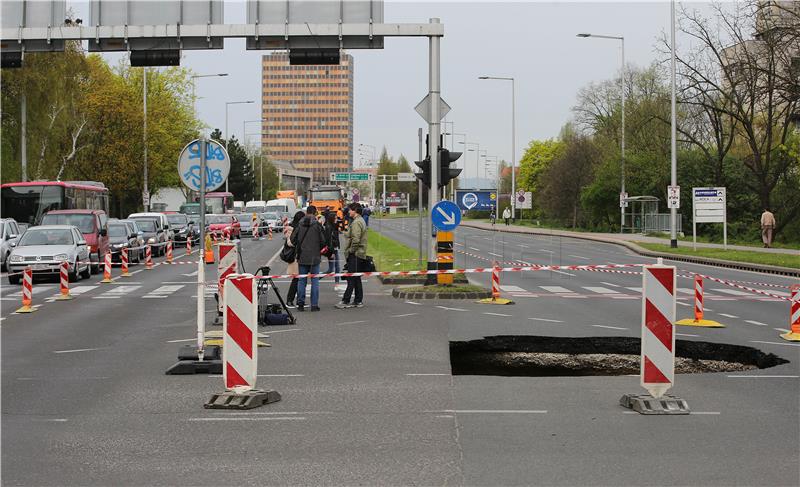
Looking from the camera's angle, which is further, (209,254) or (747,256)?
(209,254)

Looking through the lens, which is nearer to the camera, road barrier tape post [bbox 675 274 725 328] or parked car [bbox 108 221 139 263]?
road barrier tape post [bbox 675 274 725 328]

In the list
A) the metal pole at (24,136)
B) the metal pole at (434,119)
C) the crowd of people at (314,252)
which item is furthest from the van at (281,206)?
the crowd of people at (314,252)

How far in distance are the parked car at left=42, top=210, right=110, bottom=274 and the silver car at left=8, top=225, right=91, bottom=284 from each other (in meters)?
2.53

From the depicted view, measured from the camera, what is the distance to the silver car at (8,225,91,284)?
85.0 ft

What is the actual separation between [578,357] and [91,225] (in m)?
21.7

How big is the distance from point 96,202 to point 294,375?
38.7m

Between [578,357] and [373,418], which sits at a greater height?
[373,418]

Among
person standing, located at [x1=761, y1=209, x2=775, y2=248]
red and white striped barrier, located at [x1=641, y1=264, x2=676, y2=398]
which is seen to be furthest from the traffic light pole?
person standing, located at [x1=761, y1=209, x2=775, y2=248]

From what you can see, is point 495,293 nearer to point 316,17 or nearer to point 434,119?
point 434,119

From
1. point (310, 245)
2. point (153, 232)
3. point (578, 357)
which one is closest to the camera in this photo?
point (578, 357)

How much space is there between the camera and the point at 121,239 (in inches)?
1334

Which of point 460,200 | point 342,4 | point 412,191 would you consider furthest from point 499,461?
point 412,191

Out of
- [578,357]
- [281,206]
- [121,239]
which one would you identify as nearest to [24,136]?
[121,239]

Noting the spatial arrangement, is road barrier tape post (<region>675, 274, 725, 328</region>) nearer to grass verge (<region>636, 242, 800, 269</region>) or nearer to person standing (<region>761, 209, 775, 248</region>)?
grass verge (<region>636, 242, 800, 269</region>)
